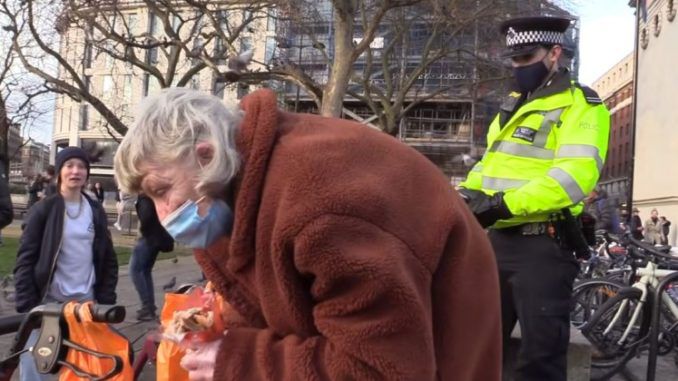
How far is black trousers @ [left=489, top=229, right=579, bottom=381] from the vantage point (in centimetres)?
283

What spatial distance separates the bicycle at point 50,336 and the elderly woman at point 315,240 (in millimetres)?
319

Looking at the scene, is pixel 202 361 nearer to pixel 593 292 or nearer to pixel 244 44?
pixel 593 292

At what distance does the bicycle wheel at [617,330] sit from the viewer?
16.6 feet

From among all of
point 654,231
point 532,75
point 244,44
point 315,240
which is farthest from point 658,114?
point 315,240

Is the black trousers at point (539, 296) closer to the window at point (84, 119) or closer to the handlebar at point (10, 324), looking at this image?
the handlebar at point (10, 324)

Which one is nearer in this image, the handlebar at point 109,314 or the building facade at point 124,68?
the handlebar at point 109,314

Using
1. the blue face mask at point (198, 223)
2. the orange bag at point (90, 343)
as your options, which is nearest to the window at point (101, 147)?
the orange bag at point (90, 343)

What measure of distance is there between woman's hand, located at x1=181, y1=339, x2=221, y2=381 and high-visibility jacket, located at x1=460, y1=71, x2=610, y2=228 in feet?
4.96

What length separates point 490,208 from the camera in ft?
8.90

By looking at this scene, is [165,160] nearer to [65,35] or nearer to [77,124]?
[65,35]

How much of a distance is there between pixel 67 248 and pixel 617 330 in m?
3.86

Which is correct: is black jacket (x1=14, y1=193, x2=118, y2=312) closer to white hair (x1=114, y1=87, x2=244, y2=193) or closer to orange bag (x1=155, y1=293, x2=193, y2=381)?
orange bag (x1=155, y1=293, x2=193, y2=381)

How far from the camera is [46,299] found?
4016 mm

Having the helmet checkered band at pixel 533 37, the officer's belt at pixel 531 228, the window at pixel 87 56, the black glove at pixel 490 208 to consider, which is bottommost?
the officer's belt at pixel 531 228
